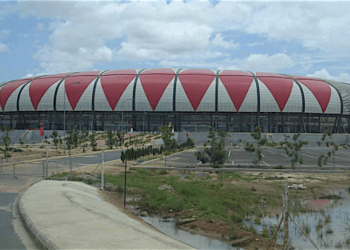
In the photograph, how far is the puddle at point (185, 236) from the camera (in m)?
11.7

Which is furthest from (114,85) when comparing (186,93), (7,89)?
(7,89)

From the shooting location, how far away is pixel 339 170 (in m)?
28.5

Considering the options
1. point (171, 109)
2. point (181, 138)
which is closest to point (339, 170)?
point (181, 138)

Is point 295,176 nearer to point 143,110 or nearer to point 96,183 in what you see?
point 96,183

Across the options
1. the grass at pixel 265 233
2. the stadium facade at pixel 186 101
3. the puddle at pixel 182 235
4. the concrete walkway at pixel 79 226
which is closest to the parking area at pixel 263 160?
the puddle at pixel 182 235

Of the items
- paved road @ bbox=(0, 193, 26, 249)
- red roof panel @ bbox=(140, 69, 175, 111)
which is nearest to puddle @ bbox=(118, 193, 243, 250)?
paved road @ bbox=(0, 193, 26, 249)

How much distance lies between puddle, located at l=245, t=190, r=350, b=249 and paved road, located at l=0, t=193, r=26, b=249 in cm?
814

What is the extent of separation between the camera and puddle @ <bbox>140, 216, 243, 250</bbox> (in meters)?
11.7

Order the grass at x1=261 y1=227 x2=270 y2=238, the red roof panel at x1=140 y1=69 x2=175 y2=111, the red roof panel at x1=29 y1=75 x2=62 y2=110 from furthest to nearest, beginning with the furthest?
the red roof panel at x1=29 y1=75 x2=62 y2=110
the red roof panel at x1=140 y1=69 x2=175 y2=111
the grass at x1=261 y1=227 x2=270 y2=238

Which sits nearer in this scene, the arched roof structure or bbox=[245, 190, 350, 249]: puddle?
bbox=[245, 190, 350, 249]: puddle

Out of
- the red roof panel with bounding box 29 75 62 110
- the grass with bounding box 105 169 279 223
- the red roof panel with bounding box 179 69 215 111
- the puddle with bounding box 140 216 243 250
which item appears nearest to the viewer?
the puddle with bounding box 140 216 243 250

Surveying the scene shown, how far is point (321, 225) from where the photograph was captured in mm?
13773

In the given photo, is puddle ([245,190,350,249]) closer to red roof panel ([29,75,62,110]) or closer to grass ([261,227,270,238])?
grass ([261,227,270,238])

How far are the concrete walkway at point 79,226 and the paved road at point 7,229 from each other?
0.43 meters
